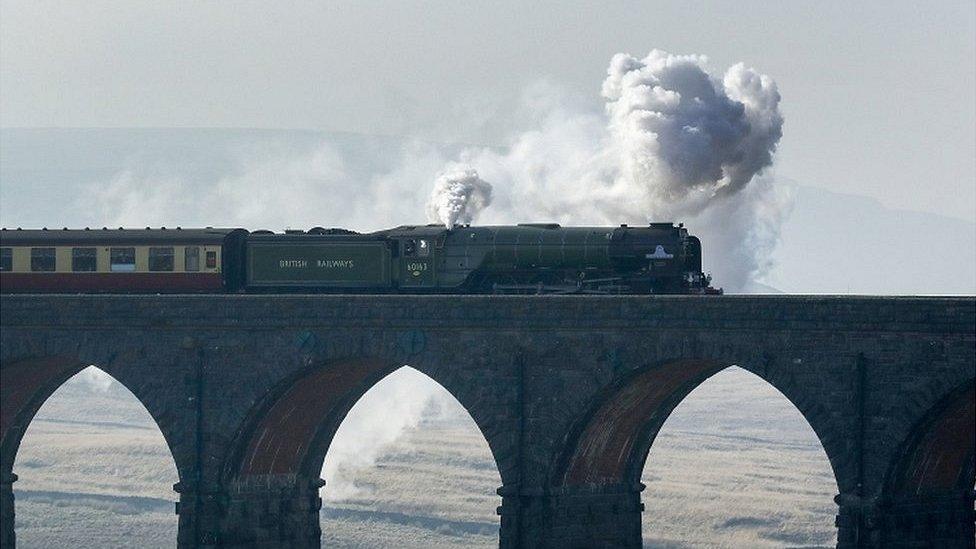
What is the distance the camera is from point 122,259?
59781 millimetres

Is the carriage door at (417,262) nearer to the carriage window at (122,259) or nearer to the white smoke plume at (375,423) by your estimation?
the carriage window at (122,259)

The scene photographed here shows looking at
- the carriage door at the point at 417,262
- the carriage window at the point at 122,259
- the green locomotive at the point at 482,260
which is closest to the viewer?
the green locomotive at the point at 482,260

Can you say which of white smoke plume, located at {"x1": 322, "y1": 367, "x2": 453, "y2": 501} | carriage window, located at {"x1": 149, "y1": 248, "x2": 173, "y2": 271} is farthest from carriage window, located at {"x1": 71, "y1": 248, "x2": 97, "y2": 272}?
white smoke plume, located at {"x1": 322, "y1": 367, "x2": 453, "y2": 501}

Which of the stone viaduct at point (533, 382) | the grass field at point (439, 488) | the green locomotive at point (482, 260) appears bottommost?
the grass field at point (439, 488)

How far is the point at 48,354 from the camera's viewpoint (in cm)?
5659

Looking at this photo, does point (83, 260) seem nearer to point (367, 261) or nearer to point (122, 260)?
point (122, 260)

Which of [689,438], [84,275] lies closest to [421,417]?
[689,438]

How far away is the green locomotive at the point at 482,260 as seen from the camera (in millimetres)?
53688

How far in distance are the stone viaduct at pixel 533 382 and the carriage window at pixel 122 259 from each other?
10.4ft

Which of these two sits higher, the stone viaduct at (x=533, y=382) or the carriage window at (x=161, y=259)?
the carriage window at (x=161, y=259)

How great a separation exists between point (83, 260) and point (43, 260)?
1410mm

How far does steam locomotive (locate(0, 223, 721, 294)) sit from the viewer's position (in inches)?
2117

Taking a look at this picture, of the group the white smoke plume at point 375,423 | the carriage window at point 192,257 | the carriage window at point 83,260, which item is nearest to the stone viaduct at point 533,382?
the carriage window at point 83,260

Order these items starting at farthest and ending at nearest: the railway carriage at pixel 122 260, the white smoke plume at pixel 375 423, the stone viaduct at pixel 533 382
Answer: the white smoke plume at pixel 375 423 < the railway carriage at pixel 122 260 < the stone viaduct at pixel 533 382
